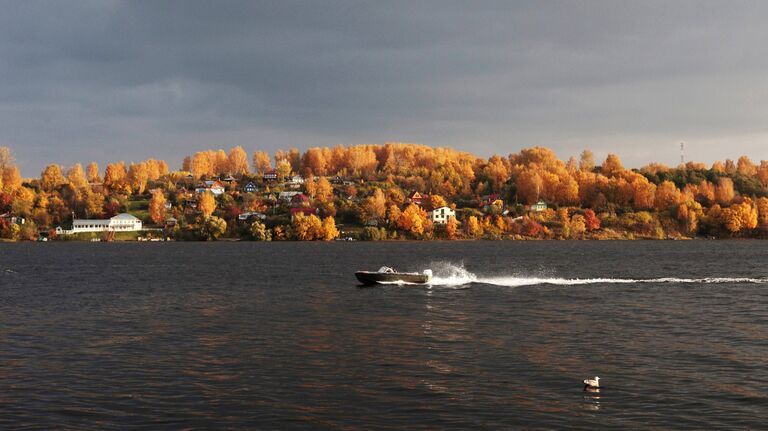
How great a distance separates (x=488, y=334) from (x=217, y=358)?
2044cm

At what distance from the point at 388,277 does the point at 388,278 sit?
0.19m

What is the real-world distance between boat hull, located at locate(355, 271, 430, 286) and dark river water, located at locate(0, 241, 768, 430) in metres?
3.70

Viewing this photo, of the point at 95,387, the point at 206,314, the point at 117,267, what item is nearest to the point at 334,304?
the point at 206,314

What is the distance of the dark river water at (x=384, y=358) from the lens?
96.9ft

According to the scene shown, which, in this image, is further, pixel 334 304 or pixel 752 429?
pixel 334 304

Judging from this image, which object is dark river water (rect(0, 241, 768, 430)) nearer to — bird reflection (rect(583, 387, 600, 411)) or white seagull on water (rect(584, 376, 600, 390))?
bird reflection (rect(583, 387, 600, 411))

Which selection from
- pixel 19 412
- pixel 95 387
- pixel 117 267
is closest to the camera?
pixel 19 412

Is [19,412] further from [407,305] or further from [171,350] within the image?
[407,305]

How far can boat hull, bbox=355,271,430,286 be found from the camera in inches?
3440

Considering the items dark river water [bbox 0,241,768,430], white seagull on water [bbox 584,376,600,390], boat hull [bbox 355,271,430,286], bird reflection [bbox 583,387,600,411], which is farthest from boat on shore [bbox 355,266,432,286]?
bird reflection [bbox 583,387,600,411]

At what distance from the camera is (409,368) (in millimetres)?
38469

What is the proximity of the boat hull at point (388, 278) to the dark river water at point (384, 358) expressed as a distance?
3.70m

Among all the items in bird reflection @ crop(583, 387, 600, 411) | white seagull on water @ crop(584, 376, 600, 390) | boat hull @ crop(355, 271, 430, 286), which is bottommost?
bird reflection @ crop(583, 387, 600, 411)

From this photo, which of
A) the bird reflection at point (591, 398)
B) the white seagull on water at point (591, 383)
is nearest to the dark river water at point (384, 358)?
the bird reflection at point (591, 398)
